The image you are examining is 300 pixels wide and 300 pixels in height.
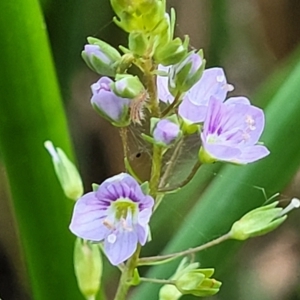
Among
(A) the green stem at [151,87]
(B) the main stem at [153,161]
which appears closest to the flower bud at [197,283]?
(B) the main stem at [153,161]

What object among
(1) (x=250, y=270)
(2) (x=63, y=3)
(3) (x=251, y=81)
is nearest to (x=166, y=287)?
(2) (x=63, y=3)

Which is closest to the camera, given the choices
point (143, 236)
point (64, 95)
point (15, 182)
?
point (143, 236)

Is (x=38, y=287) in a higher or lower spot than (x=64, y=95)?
lower

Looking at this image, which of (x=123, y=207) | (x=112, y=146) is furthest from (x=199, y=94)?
(x=112, y=146)

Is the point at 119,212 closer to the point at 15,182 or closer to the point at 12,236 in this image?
the point at 15,182

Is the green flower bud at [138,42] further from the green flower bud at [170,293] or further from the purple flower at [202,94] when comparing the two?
the green flower bud at [170,293]

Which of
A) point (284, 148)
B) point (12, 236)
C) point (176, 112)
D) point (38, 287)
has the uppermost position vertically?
point (176, 112)
